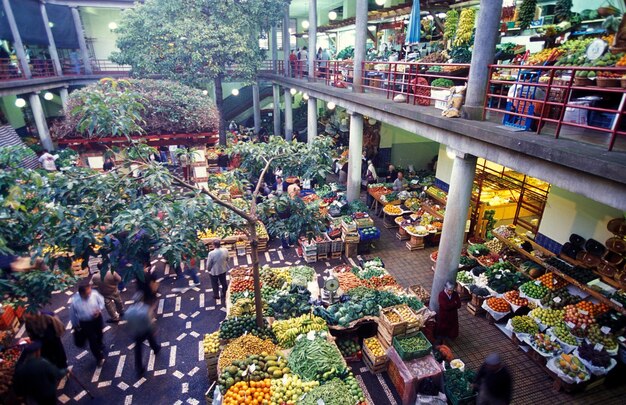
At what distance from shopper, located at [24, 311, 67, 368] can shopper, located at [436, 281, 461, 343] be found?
7.83 metres

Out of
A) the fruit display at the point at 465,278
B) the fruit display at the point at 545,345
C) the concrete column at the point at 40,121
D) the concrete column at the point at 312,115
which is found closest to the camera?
the fruit display at the point at 545,345

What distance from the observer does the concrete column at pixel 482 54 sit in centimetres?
644

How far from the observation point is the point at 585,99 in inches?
244

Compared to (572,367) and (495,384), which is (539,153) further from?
(572,367)

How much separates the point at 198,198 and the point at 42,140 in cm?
1953

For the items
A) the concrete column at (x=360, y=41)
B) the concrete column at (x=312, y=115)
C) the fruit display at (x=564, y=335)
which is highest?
the concrete column at (x=360, y=41)

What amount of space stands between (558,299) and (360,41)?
375 inches

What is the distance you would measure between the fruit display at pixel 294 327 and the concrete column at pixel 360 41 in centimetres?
837

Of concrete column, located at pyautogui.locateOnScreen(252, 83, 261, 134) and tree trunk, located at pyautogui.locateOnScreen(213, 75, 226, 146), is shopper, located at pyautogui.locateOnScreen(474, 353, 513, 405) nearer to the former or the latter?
tree trunk, located at pyautogui.locateOnScreen(213, 75, 226, 146)

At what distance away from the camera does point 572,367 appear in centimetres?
687

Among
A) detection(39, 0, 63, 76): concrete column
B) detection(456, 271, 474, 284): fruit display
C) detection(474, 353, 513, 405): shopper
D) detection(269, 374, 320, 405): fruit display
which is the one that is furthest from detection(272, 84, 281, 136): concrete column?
detection(474, 353, 513, 405): shopper

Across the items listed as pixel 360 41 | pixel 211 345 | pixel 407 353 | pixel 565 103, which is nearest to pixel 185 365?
pixel 211 345

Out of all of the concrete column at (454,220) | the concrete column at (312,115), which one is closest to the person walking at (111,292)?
the concrete column at (454,220)

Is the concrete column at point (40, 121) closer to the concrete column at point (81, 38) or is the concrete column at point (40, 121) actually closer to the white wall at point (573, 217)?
the concrete column at point (81, 38)
